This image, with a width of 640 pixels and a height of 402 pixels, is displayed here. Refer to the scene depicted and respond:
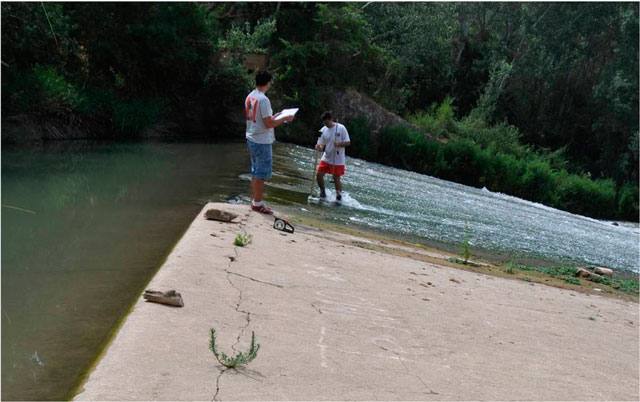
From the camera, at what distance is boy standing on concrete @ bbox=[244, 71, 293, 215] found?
994cm

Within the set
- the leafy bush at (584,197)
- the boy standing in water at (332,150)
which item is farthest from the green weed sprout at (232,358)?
the leafy bush at (584,197)

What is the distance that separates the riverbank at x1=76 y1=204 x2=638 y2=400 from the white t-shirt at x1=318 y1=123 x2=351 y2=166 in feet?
18.7

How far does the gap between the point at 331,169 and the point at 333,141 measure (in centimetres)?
58

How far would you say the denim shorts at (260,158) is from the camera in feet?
33.7

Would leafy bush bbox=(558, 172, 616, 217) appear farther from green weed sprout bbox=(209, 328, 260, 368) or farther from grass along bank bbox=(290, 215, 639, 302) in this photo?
green weed sprout bbox=(209, 328, 260, 368)

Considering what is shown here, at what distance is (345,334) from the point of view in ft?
17.5

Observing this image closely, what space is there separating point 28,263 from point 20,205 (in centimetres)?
370

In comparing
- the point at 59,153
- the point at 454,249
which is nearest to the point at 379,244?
the point at 454,249

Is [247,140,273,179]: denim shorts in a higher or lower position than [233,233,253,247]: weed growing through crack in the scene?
higher

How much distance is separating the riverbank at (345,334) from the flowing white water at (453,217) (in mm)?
4596

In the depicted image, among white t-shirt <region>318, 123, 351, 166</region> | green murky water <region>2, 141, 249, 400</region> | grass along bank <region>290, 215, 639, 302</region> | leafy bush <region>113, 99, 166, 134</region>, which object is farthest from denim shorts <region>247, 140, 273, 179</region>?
leafy bush <region>113, 99, 166, 134</region>

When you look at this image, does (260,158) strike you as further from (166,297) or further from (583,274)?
(583,274)

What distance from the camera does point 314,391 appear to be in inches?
163

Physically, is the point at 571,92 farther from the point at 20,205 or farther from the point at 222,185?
the point at 20,205
